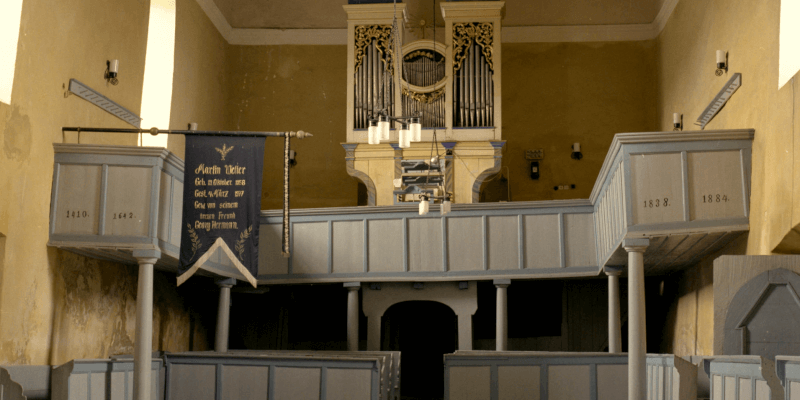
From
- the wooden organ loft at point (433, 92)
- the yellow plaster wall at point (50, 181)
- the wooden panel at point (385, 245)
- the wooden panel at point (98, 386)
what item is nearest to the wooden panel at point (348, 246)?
the wooden panel at point (385, 245)

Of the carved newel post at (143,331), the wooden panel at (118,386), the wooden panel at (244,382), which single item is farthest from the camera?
the wooden panel at (244,382)

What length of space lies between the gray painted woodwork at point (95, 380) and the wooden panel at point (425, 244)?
17.4ft

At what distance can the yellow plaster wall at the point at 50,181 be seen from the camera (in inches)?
458

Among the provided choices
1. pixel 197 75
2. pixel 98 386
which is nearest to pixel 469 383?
pixel 98 386

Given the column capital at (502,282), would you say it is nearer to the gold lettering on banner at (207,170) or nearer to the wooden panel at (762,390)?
the gold lettering on banner at (207,170)

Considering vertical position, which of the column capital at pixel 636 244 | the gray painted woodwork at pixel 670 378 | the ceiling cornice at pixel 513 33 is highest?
the ceiling cornice at pixel 513 33

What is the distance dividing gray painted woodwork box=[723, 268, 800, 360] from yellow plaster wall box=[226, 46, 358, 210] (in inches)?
470

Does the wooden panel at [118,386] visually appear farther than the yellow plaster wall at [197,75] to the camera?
No

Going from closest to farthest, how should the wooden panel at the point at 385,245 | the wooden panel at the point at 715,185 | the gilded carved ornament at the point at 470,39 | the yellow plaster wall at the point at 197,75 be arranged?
the wooden panel at the point at 715,185 < the wooden panel at the point at 385,245 < the yellow plaster wall at the point at 197,75 < the gilded carved ornament at the point at 470,39

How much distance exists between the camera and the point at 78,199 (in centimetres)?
1255

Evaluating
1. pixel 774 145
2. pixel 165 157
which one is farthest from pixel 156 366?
pixel 774 145

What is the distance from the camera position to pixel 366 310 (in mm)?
16906

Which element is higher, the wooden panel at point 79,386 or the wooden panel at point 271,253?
the wooden panel at point 271,253

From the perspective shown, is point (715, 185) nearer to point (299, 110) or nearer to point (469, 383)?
point (469, 383)
